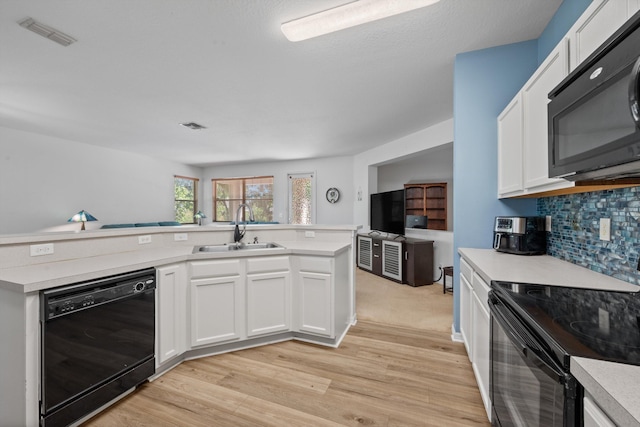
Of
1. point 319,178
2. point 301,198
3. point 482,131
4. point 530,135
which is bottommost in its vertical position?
point 301,198

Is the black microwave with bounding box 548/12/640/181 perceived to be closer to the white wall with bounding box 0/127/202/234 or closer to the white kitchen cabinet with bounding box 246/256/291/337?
the white kitchen cabinet with bounding box 246/256/291/337

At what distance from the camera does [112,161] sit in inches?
216

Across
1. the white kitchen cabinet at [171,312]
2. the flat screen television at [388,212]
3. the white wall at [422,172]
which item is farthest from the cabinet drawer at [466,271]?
the white wall at [422,172]

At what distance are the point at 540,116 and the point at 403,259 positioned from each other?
3.26 meters

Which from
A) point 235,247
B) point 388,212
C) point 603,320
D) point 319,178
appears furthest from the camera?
point 319,178

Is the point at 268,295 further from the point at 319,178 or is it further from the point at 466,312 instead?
the point at 319,178

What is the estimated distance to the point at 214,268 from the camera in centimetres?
219

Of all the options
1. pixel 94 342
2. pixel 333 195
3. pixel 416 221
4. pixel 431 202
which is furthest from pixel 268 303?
pixel 431 202

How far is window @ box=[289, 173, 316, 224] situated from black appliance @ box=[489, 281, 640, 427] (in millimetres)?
5717

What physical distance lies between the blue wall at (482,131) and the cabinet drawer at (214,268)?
6.54 feet

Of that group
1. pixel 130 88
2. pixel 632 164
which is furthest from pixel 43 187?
pixel 632 164

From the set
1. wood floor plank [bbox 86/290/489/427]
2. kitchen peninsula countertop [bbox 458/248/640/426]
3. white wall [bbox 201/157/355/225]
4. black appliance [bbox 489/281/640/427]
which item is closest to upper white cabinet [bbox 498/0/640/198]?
kitchen peninsula countertop [bbox 458/248/640/426]

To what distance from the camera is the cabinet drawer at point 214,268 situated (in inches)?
84.3

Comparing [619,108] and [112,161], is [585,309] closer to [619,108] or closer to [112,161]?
[619,108]
